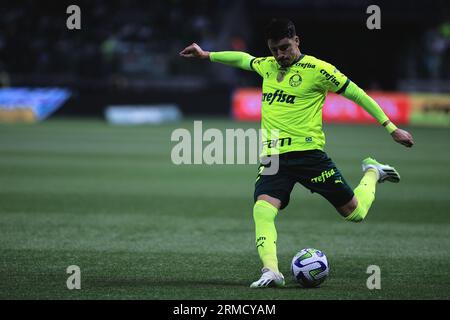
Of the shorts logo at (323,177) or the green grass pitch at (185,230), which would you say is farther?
the shorts logo at (323,177)

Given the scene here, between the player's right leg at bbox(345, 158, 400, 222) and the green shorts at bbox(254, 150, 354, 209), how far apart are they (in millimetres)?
449

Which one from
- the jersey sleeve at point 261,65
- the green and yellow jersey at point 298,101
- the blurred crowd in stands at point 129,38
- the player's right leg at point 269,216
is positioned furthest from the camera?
the blurred crowd in stands at point 129,38

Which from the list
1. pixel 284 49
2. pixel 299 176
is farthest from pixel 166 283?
pixel 284 49

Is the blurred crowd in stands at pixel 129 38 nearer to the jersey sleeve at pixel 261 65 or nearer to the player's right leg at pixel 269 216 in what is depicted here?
the jersey sleeve at pixel 261 65

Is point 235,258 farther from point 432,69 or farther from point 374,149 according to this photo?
point 432,69

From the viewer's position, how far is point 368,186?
310 inches

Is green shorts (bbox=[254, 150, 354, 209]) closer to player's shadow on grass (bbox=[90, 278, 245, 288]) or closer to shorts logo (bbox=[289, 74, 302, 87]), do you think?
shorts logo (bbox=[289, 74, 302, 87])

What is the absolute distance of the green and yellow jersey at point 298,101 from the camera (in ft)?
23.3

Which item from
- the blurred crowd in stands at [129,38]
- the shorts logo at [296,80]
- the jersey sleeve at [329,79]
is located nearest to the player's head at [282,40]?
the shorts logo at [296,80]

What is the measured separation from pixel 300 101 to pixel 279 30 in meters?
0.69

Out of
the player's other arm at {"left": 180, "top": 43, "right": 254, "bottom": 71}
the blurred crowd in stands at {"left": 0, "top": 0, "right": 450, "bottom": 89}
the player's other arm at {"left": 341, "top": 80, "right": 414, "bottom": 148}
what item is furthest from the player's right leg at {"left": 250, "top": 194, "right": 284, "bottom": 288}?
the blurred crowd in stands at {"left": 0, "top": 0, "right": 450, "bottom": 89}
